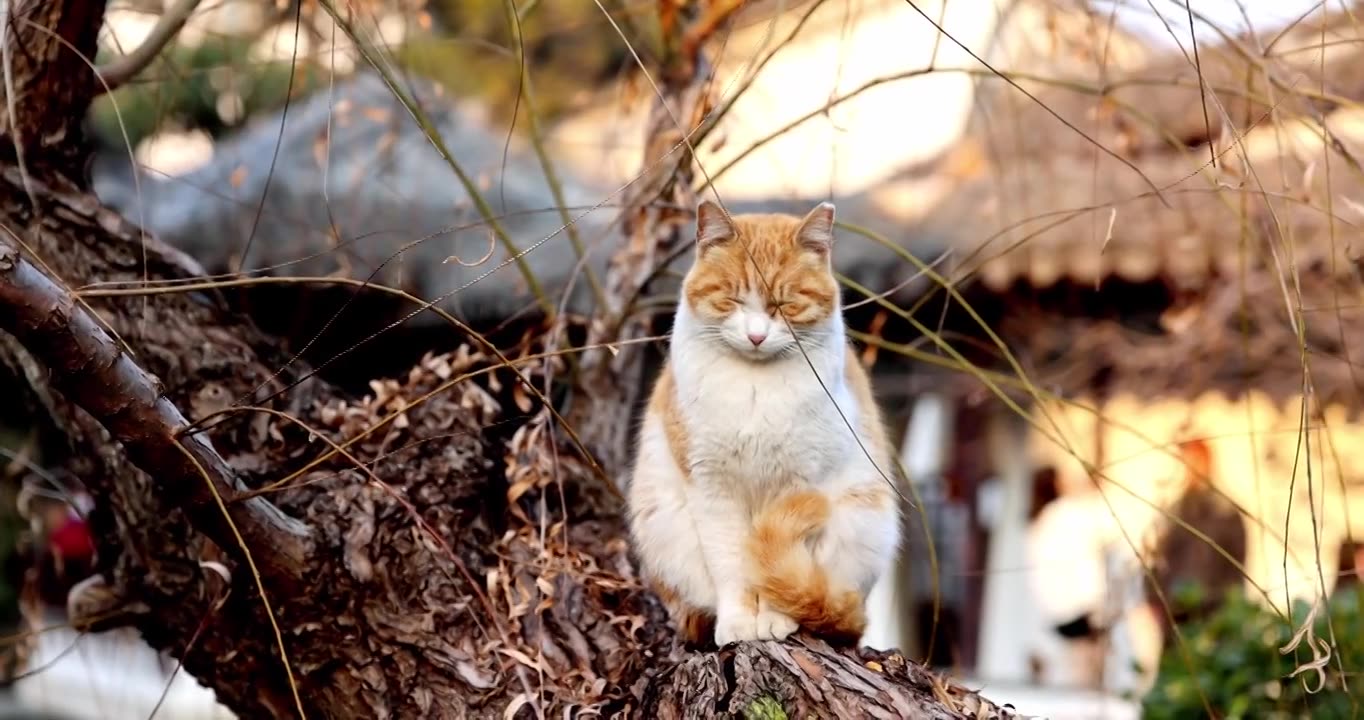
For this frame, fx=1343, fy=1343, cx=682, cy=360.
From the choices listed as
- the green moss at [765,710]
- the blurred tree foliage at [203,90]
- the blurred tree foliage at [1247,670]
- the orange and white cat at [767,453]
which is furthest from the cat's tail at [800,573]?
the blurred tree foliage at [1247,670]

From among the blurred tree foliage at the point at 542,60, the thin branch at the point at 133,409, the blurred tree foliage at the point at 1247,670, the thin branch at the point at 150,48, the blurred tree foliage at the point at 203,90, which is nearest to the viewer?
the thin branch at the point at 133,409

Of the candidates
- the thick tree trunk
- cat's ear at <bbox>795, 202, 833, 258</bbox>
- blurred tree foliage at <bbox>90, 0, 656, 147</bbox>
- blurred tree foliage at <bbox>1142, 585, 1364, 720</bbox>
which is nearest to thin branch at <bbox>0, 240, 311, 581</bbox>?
the thick tree trunk

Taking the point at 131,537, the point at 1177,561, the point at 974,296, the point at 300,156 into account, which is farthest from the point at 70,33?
the point at 1177,561

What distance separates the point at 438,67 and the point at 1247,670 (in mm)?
4021

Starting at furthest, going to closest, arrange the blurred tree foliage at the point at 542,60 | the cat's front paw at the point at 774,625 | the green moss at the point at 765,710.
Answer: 1. the blurred tree foliage at the point at 542,60
2. the cat's front paw at the point at 774,625
3. the green moss at the point at 765,710

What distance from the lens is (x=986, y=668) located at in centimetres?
627

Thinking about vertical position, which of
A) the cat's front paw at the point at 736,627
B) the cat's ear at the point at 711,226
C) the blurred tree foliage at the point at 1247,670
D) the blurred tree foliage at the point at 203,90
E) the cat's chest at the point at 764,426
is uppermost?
the blurred tree foliage at the point at 203,90

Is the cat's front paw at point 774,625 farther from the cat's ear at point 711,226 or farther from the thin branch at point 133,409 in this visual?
the thin branch at point 133,409

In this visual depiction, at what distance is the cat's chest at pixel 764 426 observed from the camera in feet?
7.17

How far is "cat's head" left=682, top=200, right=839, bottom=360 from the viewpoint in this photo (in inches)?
87.0

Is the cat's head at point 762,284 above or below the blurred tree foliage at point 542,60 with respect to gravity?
below

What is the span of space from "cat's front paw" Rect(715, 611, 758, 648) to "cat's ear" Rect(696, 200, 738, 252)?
2.01 feet

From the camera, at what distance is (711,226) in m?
2.26

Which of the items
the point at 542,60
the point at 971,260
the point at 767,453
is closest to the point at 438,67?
the point at 971,260
